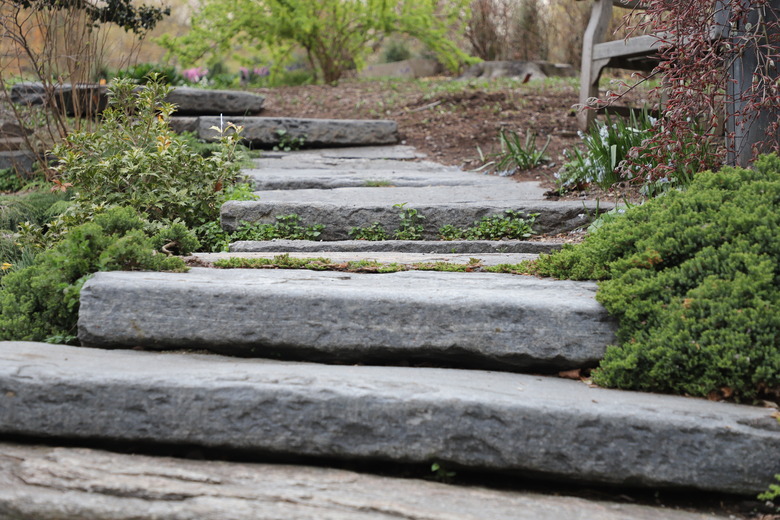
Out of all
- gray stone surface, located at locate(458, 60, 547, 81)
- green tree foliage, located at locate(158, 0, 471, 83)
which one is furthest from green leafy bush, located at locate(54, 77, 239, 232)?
gray stone surface, located at locate(458, 60, 547, 81)

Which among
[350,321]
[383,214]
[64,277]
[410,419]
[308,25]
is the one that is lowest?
[410,419]

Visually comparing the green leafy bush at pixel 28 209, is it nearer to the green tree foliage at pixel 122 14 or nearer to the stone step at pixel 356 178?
the stone step at pixel 356 178

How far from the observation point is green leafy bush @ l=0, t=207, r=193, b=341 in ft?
8.35

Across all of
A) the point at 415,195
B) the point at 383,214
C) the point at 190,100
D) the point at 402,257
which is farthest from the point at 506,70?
the point at 402,257

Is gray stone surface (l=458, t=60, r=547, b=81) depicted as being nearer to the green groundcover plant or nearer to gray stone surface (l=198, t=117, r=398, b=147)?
gray stone surface (l=198, t=117, r=398, b=147)

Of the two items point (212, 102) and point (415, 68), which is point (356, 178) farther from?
point (415, 68)

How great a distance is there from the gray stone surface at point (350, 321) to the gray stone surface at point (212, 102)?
459cm

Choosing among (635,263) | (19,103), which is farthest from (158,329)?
(19,103)

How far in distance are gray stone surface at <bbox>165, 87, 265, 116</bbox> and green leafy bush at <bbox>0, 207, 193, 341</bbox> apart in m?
4.18

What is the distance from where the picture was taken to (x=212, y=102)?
6883mm

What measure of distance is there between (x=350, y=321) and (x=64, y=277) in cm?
118

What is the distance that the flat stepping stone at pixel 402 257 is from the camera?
9.78 feet

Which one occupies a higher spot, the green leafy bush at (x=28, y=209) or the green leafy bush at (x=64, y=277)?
the green leafy bush at (x=28, y=209)

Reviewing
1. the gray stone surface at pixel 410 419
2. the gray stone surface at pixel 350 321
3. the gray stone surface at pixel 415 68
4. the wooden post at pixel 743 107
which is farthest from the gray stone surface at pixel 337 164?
the gray stone surface at pixel 415 68
